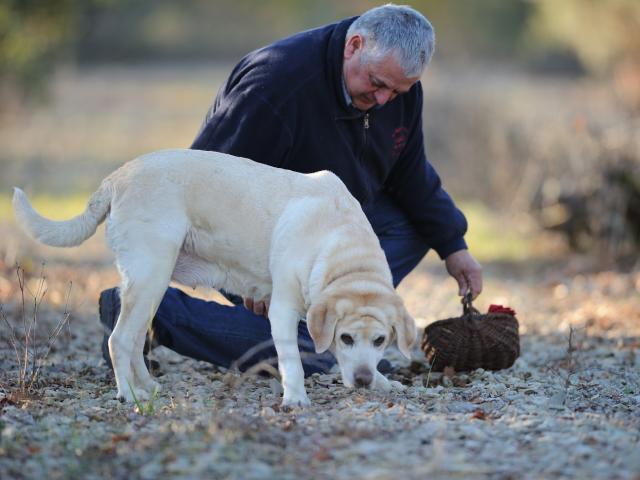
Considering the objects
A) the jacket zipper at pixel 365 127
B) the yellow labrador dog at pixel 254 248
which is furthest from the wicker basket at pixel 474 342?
the jacket zipper at pixel 365 127

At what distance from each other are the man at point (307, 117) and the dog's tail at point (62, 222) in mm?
579

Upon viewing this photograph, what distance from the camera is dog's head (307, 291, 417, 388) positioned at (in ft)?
14.4

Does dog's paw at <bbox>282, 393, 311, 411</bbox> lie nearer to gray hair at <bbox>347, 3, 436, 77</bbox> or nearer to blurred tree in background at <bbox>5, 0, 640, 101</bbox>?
gray hair at <bbox>347, 3, 436, 77</bbox>

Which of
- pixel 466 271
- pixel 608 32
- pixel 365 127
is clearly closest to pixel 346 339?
pixel 365 127

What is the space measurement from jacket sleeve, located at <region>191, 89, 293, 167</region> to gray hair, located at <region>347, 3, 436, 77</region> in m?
0.61

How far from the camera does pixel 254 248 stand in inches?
186

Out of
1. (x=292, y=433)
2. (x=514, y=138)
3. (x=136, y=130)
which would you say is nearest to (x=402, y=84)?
(x=292, y=433)

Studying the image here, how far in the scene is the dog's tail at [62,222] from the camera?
4770mm

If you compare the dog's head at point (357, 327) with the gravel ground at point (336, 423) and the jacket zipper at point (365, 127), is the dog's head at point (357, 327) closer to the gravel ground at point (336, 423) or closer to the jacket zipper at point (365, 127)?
the gravel ground at point (336, 423)

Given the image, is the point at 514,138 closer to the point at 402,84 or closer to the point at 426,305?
the point at 426,305

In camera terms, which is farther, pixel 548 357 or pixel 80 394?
pixel 548 357

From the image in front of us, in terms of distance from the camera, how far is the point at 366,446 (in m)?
3.51

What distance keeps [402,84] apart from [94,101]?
2435cm

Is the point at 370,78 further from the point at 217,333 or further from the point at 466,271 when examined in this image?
the point at 217,333
